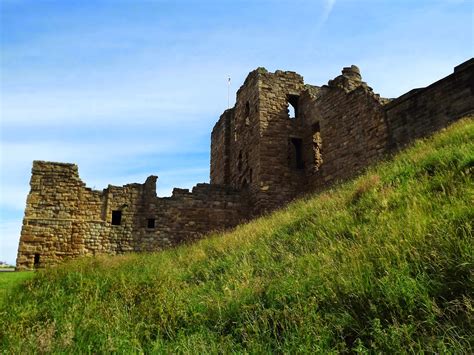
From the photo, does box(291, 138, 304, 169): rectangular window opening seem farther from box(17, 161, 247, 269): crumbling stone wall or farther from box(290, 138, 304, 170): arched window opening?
box(17, 161, 247, 269): crumbling stone wall

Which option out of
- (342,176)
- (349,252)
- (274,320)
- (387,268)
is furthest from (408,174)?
(342,176)

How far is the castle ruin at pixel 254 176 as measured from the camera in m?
14.5

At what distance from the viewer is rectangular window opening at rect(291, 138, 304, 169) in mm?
18812

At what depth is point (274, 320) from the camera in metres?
4.75

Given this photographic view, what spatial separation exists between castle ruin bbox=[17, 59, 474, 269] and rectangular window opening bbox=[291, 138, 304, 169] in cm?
5

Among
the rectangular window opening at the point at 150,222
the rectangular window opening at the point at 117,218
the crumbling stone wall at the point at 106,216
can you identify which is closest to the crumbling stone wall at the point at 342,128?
the crumbling stone wall at the point at 106,216

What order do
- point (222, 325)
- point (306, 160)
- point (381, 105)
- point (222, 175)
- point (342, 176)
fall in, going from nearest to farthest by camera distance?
point (222, 325) → point (381, 105) → point (342, 176) → point (306, 160) → point (222, 175)

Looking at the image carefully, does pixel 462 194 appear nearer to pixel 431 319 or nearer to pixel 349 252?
pixel 349 252

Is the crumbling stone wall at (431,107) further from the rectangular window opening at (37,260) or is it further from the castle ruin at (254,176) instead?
the rectangular window opening at (37,260)

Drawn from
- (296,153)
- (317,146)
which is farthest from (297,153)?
(317,146)

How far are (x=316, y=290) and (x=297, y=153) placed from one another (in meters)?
14.5

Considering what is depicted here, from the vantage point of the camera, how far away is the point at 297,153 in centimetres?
1916

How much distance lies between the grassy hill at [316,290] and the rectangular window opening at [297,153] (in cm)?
985

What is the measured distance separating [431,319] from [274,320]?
176 centimetres
